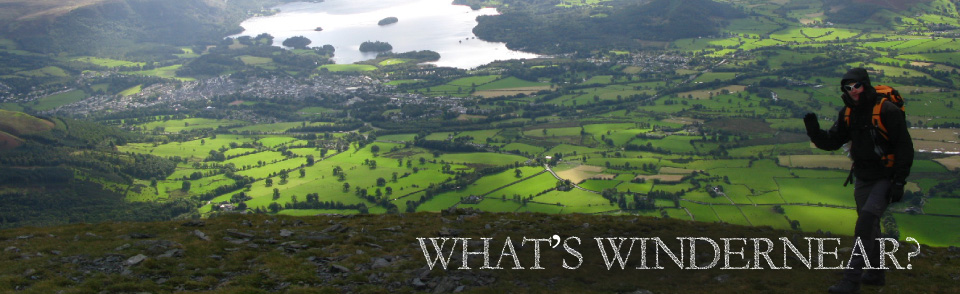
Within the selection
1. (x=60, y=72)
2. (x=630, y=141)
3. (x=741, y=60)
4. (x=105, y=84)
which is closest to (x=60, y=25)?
(x=60, y=72)

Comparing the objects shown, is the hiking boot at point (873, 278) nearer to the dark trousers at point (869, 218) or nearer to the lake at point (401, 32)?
the dark trousers at point (869, 218)

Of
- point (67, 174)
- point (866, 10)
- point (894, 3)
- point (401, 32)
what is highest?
point (401, 32)

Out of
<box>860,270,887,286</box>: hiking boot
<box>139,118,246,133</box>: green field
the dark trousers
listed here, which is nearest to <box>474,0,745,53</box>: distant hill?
<box>139,118,246,133</box>: green field

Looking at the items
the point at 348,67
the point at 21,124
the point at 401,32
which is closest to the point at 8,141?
the point at 21,124

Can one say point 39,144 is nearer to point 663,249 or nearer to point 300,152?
point 300,152

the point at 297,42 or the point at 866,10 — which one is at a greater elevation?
the point at 297,42

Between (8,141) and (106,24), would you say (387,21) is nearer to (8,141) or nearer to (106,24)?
(106,24)

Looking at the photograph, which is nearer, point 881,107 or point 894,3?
point 881,107

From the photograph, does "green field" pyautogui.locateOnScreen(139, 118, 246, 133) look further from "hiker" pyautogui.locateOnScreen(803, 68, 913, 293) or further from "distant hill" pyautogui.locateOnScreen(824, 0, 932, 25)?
"distant hill" pyautogui.locateOnScreen(824, 0, 932, 25)
